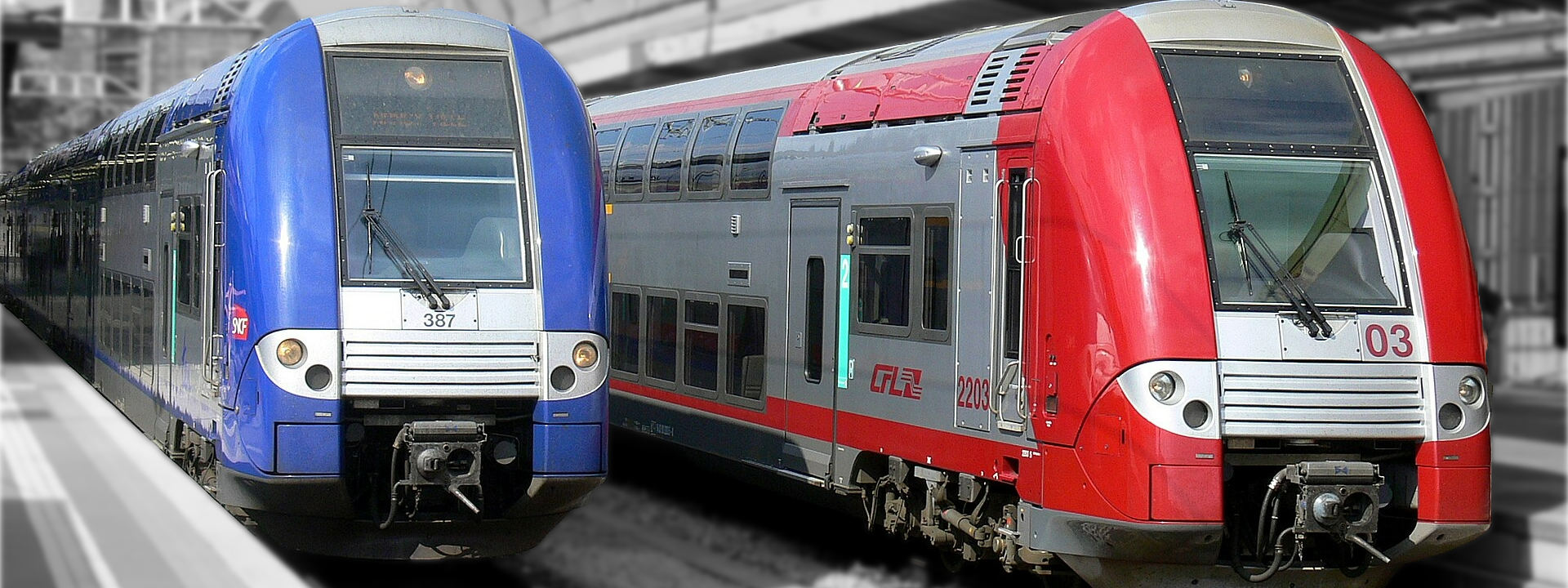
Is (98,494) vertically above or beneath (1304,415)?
beneath

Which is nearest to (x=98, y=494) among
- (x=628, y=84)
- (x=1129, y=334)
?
(x=1129, y=334)

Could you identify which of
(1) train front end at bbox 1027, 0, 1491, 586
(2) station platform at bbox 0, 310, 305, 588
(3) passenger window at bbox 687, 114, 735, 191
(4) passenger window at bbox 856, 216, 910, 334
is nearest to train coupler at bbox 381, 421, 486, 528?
(2) station platform at bbox 0, 310, 305, 588

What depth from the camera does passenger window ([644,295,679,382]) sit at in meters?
14.6

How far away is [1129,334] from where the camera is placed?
8.80 metres

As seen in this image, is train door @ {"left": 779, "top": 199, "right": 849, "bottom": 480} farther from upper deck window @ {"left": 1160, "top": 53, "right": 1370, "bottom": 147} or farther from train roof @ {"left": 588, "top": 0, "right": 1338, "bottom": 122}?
upper deck window @ {"left": 1160, "top": 53, "right": 1370, "bottom": 147}

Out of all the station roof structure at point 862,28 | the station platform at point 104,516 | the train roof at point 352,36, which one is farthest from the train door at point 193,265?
the station roof structure at point 862,28

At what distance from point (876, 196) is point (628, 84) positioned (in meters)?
20.6

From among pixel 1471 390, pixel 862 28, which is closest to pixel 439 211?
pixel 1471 390

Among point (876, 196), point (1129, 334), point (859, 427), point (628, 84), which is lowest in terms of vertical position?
point (859, 427)

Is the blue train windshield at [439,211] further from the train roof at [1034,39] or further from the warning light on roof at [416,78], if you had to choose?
the train roof at [1034,39]

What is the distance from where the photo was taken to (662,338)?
1482 cm

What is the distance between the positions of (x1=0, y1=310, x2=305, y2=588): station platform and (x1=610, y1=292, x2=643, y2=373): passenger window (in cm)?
385

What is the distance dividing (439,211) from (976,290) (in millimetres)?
2977

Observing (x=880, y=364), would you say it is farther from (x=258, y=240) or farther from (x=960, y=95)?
(x=258, y=240)
